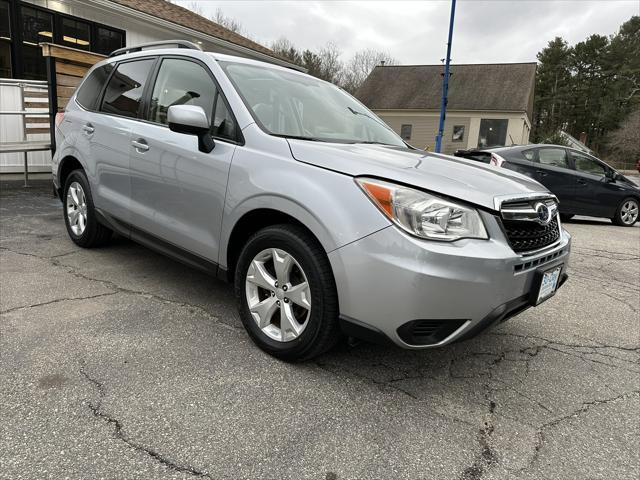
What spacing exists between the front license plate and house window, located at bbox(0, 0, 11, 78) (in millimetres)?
10351

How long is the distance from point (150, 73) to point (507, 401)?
11.1ft

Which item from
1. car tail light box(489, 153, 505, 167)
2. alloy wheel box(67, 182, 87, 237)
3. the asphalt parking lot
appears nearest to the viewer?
the asphalt parking lot

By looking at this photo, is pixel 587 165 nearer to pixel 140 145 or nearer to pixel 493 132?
pixel 140 145

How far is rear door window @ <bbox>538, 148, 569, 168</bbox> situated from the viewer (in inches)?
362

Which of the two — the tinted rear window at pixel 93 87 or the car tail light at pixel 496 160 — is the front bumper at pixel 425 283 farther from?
the car tail light at pixel 496 160

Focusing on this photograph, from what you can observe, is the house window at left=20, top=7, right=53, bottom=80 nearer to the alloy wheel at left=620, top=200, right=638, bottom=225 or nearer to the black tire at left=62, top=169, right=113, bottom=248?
the black tire at left=62, top=169, right=113, bottom=248

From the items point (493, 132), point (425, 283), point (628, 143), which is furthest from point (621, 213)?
point (628, 143)

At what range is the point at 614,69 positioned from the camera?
57219 millimetres

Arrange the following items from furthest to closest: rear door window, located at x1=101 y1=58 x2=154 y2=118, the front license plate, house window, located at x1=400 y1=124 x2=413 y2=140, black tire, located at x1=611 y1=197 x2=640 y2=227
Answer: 1. house window, located at x1=400 y1=124 x2=413 y2=140
2. black tire, located at x1=611 y1=197 x2=640 y2=227
3. rear door window, located at x1=101 y1=58 x2=154 y2=118
4. the front license plate

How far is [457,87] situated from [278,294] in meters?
35.6

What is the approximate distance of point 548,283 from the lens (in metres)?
2.59

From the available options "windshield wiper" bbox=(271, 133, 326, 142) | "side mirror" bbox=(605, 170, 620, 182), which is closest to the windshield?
"windshield wiper" bbox=(271, 133, 326, 142)

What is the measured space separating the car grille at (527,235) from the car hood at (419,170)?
0.17m

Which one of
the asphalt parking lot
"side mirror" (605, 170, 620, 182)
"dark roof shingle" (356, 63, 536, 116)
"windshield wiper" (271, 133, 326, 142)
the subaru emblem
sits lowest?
the asphalt parking lot
